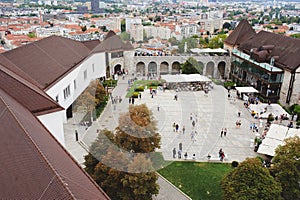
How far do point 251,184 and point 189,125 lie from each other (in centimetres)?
1184

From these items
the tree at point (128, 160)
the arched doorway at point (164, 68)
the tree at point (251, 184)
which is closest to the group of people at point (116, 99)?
the arched doorway at point (164, 68)

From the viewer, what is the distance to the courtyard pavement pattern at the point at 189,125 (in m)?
21.2

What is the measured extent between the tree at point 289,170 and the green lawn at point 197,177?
343 centimetres

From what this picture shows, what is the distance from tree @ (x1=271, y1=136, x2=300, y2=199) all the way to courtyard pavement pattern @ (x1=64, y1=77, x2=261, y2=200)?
507 cm

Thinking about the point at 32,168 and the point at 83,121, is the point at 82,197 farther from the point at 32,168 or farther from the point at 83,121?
the point at 83,121

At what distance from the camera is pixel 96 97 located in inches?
1108

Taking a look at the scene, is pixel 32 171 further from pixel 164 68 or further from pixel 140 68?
pixel 164 68

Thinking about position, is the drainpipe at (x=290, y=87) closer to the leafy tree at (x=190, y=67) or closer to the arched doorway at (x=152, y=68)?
the leafy tree at (x=190, y=67)

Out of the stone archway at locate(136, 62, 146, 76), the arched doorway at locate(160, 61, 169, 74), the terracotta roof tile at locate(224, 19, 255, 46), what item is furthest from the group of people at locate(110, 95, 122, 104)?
the terracotta roof tile at locate(224, 19, 255, 46)

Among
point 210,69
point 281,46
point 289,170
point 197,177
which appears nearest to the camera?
point 289,170

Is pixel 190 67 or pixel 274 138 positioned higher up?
pixel 190 67

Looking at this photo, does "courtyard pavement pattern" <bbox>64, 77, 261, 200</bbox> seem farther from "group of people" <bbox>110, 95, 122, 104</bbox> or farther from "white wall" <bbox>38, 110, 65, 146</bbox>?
"white wall" <bbox>38, 110, 65, 146</bbox>

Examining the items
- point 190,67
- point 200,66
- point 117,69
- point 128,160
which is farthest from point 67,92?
point 200,66

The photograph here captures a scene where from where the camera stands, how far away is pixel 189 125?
25.9m
